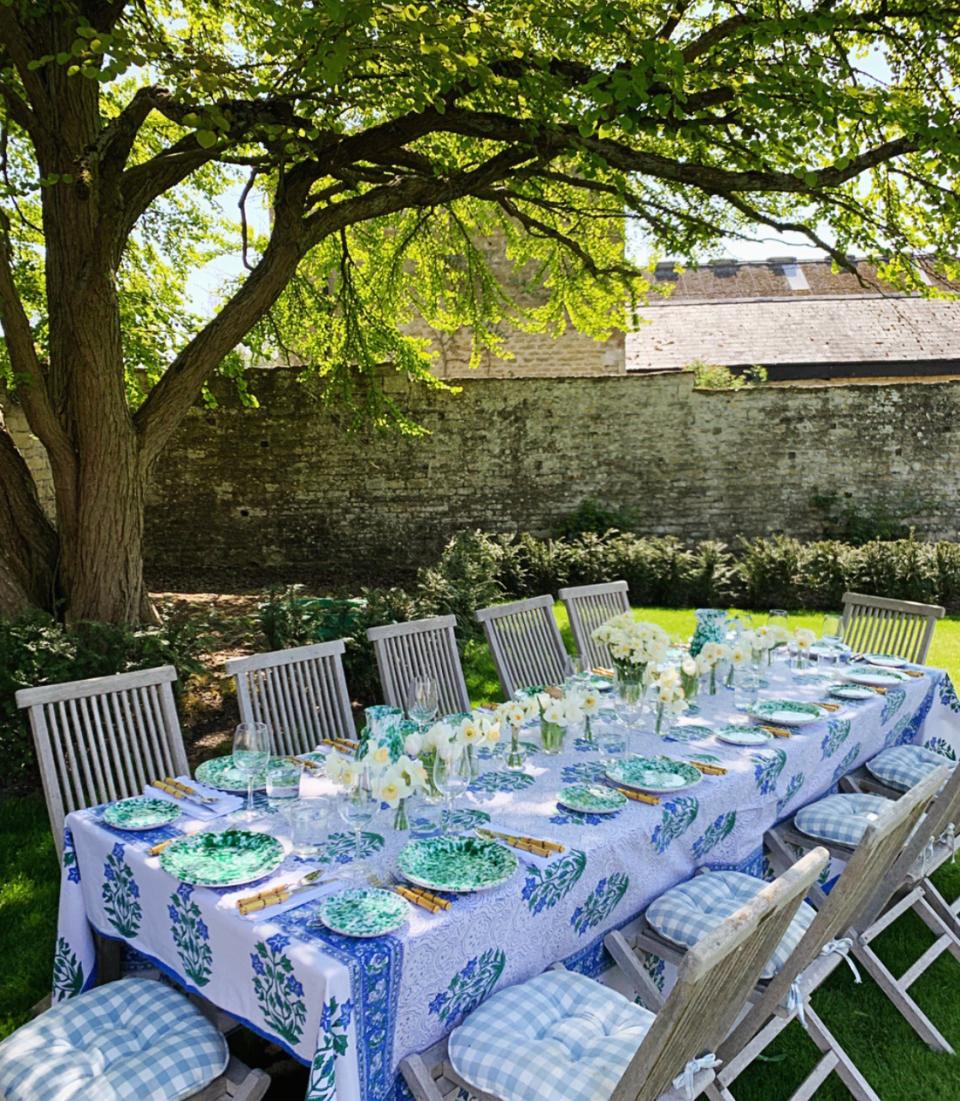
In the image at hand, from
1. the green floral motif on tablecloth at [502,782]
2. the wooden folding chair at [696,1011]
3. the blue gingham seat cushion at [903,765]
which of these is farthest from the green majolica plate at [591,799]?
the blue gingham seat cushion at [903,765]

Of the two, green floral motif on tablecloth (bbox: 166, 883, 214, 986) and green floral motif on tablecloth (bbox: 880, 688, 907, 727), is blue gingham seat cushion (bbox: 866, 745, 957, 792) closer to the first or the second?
green floral motif on tablecloth (bbox: 880, 688, 907, 727)

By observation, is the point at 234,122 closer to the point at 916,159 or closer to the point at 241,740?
the point at 241,740

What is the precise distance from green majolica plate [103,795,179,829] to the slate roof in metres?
13.9

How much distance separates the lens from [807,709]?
3.50 m

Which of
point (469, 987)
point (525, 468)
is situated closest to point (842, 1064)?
point (469, 987)

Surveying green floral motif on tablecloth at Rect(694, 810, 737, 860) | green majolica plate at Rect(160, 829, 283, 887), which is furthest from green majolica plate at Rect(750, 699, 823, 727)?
green majolica plate at Rect(160, 829, 283, 887)

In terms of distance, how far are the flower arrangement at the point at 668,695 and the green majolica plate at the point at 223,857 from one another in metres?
1.54

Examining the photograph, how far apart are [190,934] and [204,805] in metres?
0.54

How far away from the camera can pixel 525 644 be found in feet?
14.7

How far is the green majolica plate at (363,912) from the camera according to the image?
71.4 inches

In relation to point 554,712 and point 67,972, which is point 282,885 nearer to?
point 67,972

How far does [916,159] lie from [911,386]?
572 centimetres

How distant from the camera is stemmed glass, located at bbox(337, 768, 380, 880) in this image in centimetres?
220

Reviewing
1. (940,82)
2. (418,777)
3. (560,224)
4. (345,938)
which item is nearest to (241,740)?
(418,777)
